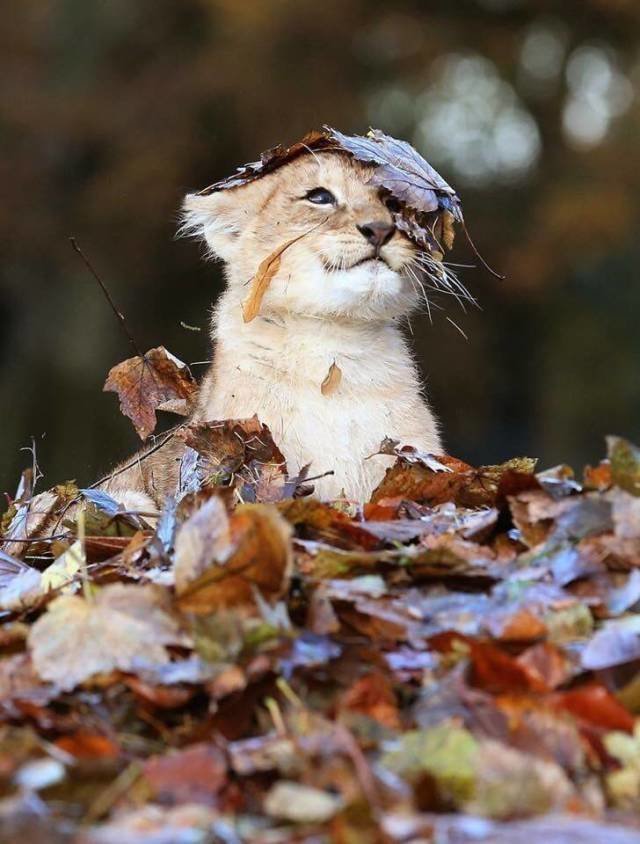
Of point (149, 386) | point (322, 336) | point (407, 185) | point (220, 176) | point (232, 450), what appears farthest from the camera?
point (220, 176)

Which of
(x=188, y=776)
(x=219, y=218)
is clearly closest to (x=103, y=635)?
(x=188, y=776)

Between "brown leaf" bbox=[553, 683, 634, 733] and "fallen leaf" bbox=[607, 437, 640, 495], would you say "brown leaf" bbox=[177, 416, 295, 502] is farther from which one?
"brown leaf" bbox=[553, 683, 634, 733]

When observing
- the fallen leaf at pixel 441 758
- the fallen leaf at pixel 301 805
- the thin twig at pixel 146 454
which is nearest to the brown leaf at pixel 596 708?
the fallen leaf at pixel 441 758

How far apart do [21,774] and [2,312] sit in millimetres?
14506

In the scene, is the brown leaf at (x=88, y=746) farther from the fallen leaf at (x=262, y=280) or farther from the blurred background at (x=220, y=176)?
the blurred background at (x=220, y=176)

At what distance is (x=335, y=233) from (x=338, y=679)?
2754 millimetres

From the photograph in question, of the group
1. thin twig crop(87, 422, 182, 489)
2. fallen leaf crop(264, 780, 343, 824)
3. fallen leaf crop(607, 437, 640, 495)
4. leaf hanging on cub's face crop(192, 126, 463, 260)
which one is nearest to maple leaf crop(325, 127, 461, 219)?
leaf hanging on cub's face crop(192, 126, 463, 260)

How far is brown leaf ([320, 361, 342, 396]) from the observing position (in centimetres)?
539

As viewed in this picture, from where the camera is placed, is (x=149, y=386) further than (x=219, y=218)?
No

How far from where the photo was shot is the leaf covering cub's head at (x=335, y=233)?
17.4 ft

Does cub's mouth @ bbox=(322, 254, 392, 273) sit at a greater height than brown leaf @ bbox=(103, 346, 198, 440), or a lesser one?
greater

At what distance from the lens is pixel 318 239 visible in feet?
17.8

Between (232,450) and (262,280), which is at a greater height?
(262,280)

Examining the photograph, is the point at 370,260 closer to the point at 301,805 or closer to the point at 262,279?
the point at 262,279
